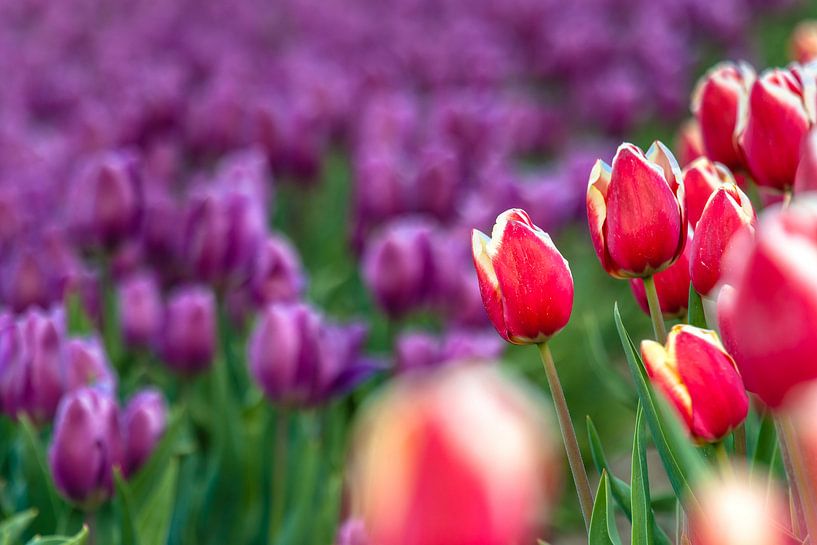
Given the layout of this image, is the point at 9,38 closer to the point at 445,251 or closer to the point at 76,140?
the point at 76,140

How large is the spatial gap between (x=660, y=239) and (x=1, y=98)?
9.59 feet

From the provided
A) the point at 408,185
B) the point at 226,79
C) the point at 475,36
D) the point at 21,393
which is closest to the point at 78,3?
the point at 475,36

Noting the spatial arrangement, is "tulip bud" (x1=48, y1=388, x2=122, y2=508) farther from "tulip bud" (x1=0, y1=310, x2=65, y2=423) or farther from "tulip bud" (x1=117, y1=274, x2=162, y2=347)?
Answer: "tulip bud" (x1=117, y1=274, x2=162, y2=347)

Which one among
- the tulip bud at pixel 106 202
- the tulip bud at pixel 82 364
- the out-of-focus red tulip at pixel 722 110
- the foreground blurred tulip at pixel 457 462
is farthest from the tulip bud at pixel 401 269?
the foreground blurred tulip at pixel 457 462

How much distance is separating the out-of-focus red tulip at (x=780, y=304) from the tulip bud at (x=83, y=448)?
26.0 inches

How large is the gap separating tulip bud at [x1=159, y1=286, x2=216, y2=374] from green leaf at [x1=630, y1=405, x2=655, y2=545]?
81 cm

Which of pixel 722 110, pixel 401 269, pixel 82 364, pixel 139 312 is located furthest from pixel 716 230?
pixel 139 312

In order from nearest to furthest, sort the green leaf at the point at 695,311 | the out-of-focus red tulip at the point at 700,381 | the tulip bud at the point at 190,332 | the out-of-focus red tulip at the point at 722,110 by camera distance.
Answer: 1. the out-of-focus red tulip at the point at 700,381
2. the green leaf at the point at 695,311
3. the out-of-focus red tulip at the point at 722,110
4. the tulip bud at the point at 190,332

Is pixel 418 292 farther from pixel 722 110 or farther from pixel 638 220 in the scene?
pixel 638 220

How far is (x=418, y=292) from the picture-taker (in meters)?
1.42

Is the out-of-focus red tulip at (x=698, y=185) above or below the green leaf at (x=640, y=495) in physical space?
above

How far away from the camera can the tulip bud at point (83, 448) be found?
91 centimetres

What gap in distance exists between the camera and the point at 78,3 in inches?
185

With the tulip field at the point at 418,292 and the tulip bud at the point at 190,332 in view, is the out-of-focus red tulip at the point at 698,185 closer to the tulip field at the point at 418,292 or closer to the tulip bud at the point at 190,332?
the tulip field at the point at 418,292
